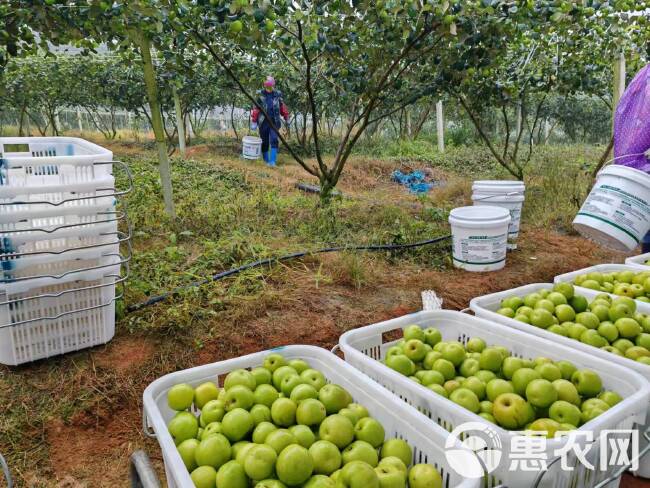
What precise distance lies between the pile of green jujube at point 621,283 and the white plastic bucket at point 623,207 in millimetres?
167

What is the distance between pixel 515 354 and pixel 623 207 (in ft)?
4.01

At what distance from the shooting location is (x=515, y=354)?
6.57 ft

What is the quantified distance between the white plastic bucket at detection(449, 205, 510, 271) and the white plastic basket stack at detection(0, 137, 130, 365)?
2817 mm

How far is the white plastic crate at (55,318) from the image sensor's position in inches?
87.7

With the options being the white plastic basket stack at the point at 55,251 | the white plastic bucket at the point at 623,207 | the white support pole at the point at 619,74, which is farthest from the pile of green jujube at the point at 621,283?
the white support pole at the point at 619,74

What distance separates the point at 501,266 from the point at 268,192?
11.4ft

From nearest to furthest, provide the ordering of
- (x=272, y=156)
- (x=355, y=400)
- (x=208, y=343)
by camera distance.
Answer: (x=355, y=400) → (x=208, y=343) → (x=272, y=156)

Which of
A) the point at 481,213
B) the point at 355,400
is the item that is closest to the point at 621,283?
the point at 481,213

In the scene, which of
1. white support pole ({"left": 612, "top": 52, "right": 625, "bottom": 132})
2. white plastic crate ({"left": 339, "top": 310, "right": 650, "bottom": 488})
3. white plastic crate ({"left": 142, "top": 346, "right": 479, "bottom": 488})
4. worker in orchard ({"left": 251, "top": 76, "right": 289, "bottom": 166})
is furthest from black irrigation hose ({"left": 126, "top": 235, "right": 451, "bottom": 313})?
worker in orchard ({"left": 251, "top": 76, "right": 289, "bottom": 166})

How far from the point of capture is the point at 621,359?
5.96ft

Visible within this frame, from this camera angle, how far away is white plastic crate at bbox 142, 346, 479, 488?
1270 mm

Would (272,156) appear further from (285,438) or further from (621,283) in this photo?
(285,438)

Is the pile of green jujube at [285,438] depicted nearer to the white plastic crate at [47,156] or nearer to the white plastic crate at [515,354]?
the white plastic crate at [515,354]

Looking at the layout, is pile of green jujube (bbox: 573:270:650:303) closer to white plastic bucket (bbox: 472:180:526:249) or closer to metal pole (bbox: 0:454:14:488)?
white plastic bucket (bbox: 472:180:526:249)
